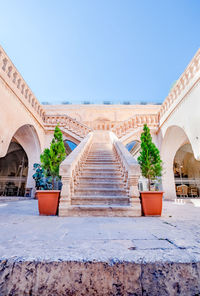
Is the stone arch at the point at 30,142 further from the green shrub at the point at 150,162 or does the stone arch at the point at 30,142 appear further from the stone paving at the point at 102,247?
the stone paving at the point at 102,247

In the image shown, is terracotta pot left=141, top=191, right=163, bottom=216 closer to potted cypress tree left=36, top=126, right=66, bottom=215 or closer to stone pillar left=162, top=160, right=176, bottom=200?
potted cypress tree left=36, top=126, right=66, bottom=215

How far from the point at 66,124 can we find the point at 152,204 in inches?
331

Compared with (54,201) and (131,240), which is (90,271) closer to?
(131,240)

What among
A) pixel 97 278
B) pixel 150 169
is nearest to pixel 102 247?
pixel 97 278

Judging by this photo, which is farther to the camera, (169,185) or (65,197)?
(169,185)

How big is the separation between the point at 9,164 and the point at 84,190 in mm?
13983

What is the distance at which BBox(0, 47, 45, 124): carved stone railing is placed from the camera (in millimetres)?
6204

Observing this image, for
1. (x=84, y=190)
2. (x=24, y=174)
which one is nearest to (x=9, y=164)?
(x=24, y=174)

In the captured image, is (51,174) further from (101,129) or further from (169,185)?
(101,129)

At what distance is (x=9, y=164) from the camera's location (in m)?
15.0

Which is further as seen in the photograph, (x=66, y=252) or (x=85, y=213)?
(x=85, y=213)

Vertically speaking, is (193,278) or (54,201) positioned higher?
(54,201)

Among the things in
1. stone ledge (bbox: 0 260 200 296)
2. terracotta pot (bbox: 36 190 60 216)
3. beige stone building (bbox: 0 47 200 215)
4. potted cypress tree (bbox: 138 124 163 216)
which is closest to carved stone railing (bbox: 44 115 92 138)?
beige stone building (bbox: 0 47 200 215)

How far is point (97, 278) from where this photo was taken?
1.04 m
